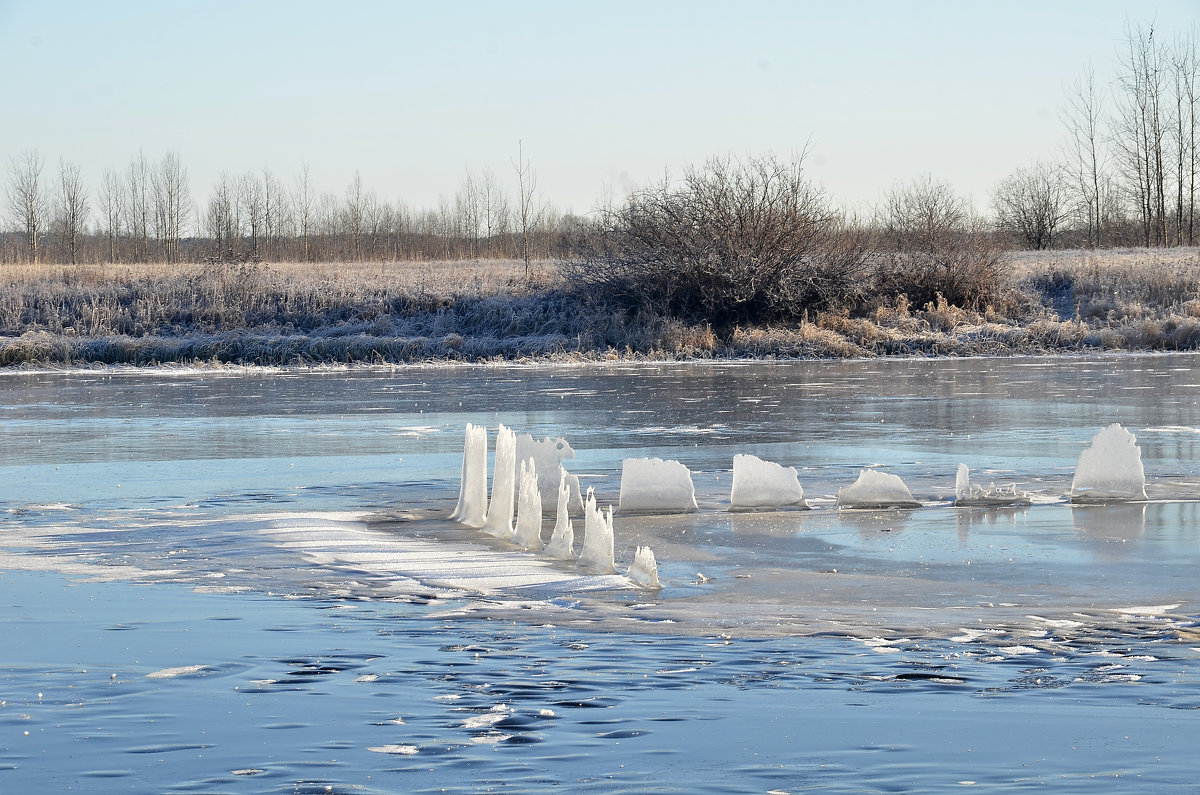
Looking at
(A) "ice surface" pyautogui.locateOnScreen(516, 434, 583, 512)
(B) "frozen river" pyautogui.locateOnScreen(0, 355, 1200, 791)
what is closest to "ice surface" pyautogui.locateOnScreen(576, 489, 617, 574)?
(B) "frozen river" pyautogui.locateOnScreen(0, 355, 1200, 791)

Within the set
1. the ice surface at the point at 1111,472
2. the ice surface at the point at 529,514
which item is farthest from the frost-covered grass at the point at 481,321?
the ice surface at the point at 529,514

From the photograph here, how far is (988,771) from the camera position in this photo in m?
4.29

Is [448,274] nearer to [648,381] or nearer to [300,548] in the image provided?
[648,381]

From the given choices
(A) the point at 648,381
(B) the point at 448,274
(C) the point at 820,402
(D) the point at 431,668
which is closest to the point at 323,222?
(B) the point at 448,274

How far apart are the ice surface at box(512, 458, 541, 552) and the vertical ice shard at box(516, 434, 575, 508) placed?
1433 millimetres

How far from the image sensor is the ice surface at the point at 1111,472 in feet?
34.0

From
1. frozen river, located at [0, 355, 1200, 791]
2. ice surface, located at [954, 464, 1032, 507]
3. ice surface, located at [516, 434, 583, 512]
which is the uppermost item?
ice surface, located at [516, 434, 583, 512]

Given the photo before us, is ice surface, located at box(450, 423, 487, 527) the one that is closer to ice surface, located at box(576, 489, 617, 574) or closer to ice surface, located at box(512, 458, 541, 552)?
ice surface, located at box(512, 458, 541, 552)

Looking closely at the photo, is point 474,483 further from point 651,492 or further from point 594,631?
point 594,631

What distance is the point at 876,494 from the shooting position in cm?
1034

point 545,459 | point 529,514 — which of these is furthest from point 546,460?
point 529,514

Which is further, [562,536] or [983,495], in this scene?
[983,495]

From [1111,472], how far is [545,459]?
453 cm

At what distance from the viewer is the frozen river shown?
→ 447cm
